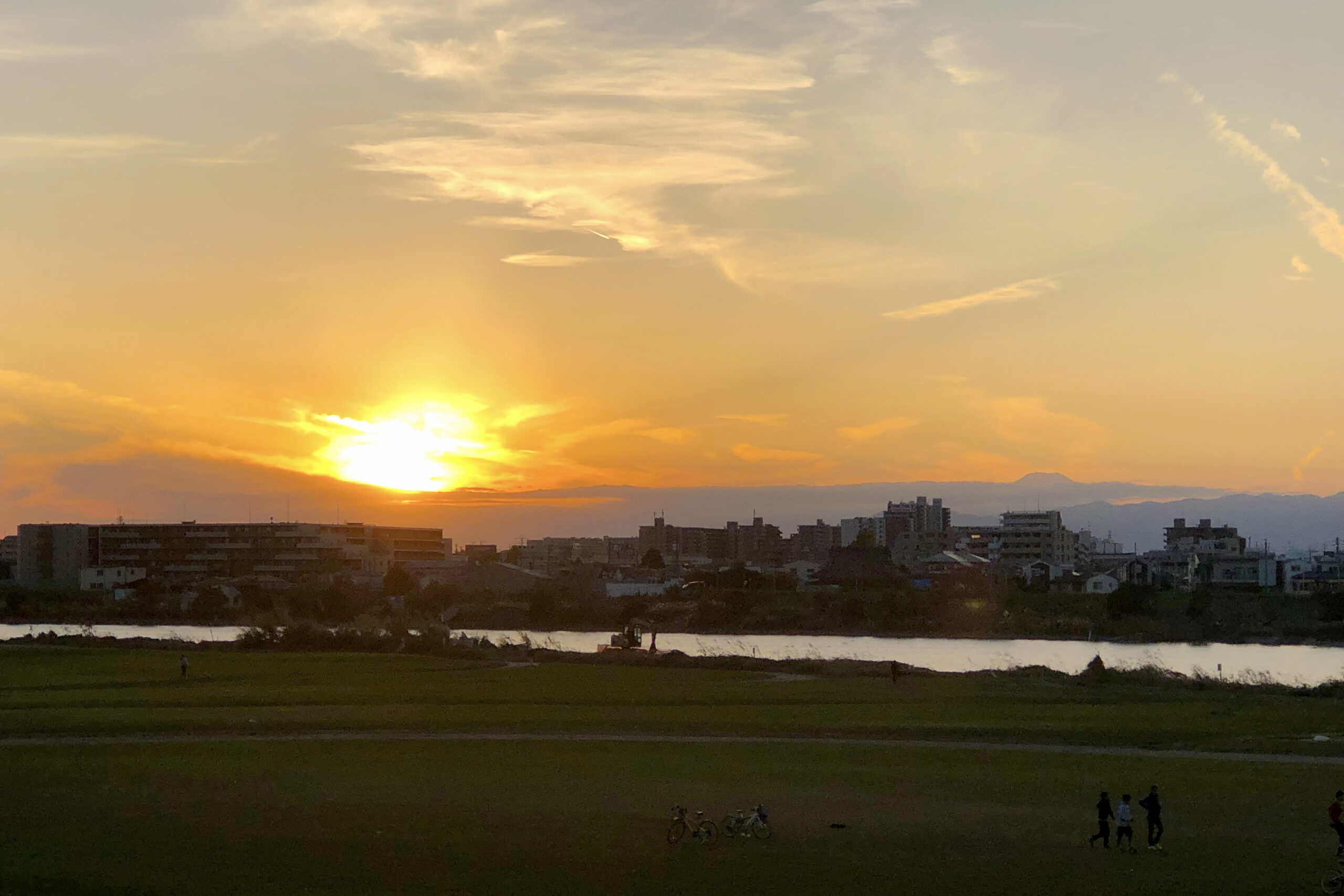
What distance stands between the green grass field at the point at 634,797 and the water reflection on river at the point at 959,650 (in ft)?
113

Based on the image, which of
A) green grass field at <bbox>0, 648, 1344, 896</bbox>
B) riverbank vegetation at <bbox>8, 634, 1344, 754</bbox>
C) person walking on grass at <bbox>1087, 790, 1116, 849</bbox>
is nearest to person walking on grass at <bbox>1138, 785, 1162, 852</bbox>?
green grass field at <bbox>0, 648, 1344, 896</bbox>

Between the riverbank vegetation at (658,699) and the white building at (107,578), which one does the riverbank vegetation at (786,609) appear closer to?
the white building at (107,578)

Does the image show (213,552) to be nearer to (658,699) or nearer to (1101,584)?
(1101,584)

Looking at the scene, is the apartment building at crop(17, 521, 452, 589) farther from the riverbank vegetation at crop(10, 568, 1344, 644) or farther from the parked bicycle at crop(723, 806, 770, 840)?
the parked bicycle at crop(723, 806, 770, 840)

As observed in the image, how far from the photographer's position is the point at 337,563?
187 metres

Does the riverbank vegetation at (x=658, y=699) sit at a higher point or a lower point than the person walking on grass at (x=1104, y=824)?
lower

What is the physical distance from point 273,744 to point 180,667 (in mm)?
27723

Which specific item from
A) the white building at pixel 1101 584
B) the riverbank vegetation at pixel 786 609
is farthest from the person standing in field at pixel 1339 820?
the white building at pixel 1101 584

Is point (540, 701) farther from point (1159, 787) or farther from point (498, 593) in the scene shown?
point (498, 593)

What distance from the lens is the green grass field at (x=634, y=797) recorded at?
2109cm

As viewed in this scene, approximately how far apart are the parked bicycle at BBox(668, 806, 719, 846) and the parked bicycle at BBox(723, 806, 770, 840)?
1.04 feet

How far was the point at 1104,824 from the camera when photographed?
23297 millimetres

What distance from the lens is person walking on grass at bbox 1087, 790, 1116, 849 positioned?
75.7ft

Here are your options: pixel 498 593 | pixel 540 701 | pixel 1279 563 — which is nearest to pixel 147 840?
pixel 540 701
